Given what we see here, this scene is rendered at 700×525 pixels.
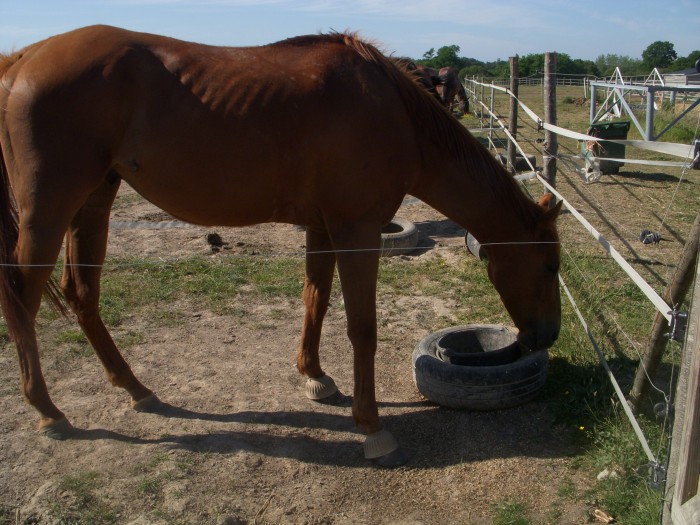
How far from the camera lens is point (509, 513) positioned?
2840 mm

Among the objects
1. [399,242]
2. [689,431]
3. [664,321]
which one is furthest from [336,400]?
[399,242]

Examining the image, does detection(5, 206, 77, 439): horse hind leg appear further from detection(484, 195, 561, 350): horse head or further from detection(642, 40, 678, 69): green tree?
detection(642, 40, 678, 69): green tree

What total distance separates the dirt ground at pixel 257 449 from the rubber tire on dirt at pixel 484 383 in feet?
0.31

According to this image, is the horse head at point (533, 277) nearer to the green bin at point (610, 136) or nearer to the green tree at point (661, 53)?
the green bin at point (610, 136)

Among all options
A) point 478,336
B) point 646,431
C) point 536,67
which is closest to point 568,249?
point 478,336

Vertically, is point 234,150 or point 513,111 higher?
point 513,111

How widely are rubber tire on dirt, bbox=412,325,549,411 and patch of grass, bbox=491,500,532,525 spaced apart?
2.58 ft

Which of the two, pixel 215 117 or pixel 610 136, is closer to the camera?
pixel 215 117

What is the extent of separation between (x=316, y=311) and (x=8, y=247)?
5.98 ft

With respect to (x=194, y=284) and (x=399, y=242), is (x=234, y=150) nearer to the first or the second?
(x=194, y=284)

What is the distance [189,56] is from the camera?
330cm

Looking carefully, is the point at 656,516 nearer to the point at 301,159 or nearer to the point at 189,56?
the point at 301,159

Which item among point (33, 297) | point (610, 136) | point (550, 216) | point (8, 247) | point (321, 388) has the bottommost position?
point (321, 388)

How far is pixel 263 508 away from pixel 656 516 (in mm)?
1739
